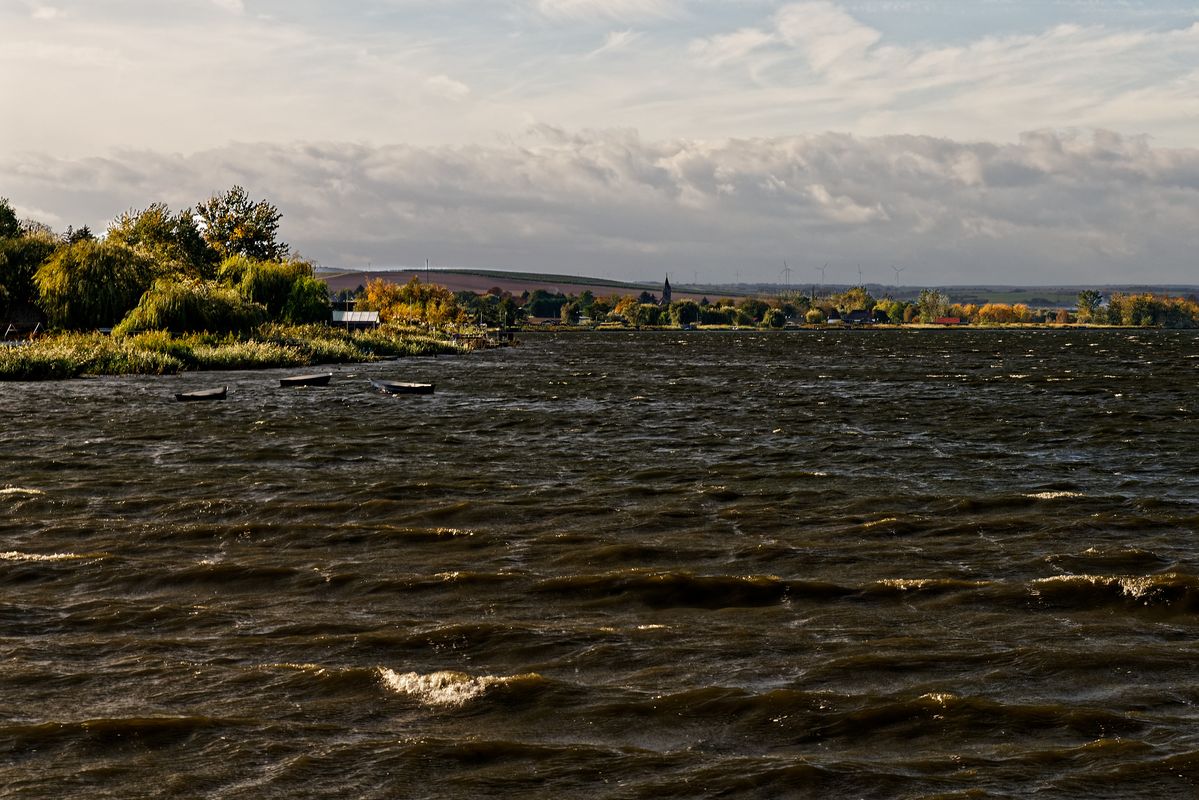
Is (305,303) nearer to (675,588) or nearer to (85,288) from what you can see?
(85,288)

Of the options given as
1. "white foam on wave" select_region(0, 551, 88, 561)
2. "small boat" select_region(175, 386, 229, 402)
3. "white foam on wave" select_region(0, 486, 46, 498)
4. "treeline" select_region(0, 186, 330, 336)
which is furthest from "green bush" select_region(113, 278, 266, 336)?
"white foam on wave" select_region(0, 551, 88, 561)

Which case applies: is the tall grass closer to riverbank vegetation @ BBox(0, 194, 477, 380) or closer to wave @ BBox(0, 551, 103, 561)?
riverbank vegetation @ BBox(0, 194, 477, 380)

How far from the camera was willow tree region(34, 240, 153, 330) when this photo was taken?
88.7m

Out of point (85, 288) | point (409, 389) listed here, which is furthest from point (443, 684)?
point (85, 288)

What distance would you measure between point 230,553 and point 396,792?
10.7m

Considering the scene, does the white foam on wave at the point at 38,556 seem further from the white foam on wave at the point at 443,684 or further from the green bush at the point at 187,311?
the green bush at the point at 187,311

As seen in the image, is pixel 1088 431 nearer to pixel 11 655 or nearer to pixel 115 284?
pixel 11 655

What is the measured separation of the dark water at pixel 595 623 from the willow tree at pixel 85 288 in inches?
2345

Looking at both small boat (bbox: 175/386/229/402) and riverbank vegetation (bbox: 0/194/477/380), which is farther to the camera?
riverbank vegetation (bbox: 0/194/477/380)

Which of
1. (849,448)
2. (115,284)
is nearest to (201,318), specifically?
(115,284)

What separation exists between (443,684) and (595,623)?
3.24 m

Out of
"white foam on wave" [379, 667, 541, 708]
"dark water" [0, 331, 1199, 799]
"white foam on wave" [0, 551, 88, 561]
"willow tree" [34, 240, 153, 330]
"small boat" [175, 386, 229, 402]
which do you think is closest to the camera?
"dark water" [0, 331, 1199, 799]

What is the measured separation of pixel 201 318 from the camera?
297ft

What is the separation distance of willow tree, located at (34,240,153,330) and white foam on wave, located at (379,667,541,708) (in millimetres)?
85444
